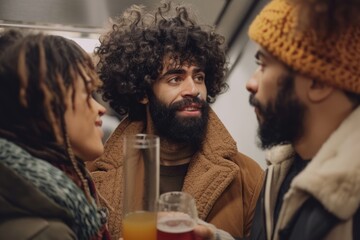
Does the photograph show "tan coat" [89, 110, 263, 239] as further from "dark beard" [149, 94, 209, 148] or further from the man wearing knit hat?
the man wearing knit hat

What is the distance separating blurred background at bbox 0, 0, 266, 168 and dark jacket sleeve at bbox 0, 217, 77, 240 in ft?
3.77

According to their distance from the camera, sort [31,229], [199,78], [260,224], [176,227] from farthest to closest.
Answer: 1. [199,78]
2. [260,224]
3. [176,227]
4. [31,229]

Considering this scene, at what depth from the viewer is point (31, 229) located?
0.86 metres

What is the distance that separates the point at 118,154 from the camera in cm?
167

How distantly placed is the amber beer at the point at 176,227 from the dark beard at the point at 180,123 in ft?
2.22

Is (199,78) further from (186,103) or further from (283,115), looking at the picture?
(283,115)

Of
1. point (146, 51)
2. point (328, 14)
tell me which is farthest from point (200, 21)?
point (328, 14)

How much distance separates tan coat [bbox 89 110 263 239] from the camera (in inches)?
60.1

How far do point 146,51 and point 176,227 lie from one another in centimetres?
99

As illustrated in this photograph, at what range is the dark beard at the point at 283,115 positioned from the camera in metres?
1.03

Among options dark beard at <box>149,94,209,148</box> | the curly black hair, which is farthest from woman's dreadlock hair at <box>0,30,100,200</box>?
the curly black hair

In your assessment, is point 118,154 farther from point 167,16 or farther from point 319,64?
point 319,64

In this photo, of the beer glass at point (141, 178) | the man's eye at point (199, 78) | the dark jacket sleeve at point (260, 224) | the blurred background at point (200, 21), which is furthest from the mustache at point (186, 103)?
the beer glass at point (141, 178)

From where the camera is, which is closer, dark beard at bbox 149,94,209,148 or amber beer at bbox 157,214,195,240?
amber beer at bbox 157,214,195,240
